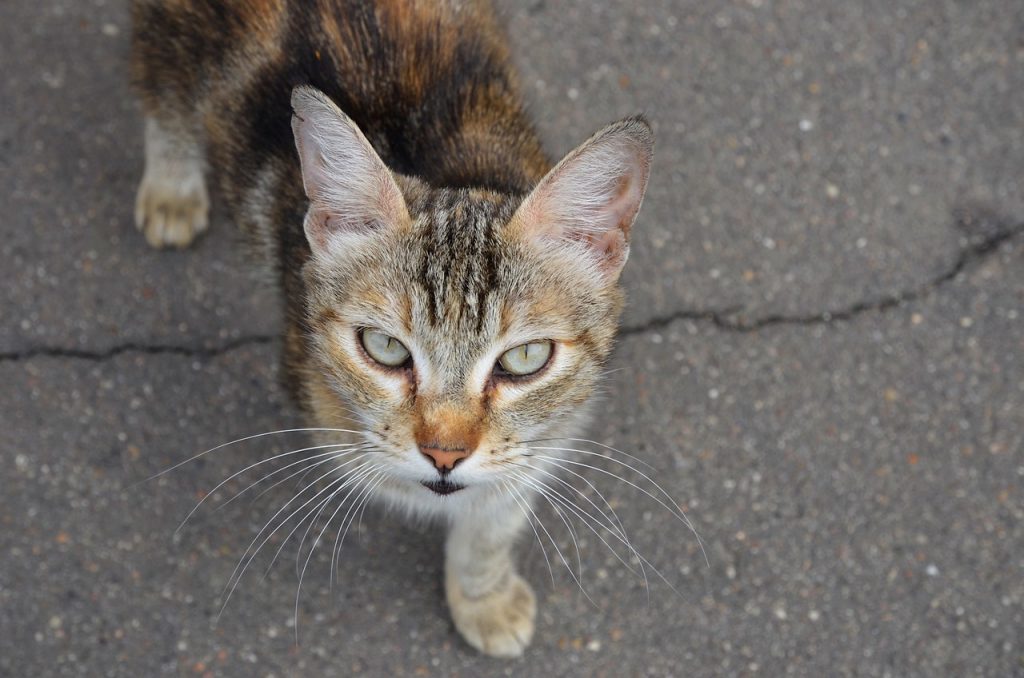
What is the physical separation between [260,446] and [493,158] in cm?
114

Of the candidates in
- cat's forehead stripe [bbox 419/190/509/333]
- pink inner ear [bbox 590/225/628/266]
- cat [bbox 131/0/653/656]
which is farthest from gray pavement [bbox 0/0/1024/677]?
cat's forehead stripe [bbox 419/190/509/333]

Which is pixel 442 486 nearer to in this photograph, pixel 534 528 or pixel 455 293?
pixel 455 293

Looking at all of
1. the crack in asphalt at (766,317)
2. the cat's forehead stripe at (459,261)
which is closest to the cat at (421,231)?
the cat's forehead stripe at (459,261)

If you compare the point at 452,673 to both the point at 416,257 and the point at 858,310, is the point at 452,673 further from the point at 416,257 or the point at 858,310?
the point at 858,310

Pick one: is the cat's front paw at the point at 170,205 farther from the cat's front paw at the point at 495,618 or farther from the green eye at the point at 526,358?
the green eye at the point at 526,358

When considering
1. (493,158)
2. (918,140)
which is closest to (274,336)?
(493,158)

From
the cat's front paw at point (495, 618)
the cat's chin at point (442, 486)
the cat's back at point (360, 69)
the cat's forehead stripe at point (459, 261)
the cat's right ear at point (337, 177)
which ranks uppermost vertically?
the cat's back at point (360, 69)

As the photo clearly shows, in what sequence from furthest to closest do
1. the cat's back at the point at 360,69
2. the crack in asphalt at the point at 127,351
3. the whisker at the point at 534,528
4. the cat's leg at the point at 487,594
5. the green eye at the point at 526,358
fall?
the crack in asphalt at the point at 127,351 < the cat's leg at the point at 487,594 < the cat's back at the point at 360,69 < the whisker at the point at 534,528 < the green eye at the point at 526,358

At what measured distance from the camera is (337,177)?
194 cm

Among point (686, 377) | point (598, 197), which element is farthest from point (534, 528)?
point (598, 197)

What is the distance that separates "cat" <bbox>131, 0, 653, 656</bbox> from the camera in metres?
1.90

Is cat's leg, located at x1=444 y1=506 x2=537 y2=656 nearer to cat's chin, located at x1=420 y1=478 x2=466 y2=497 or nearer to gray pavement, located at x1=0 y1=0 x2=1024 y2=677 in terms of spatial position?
gray pavement, located at x1=0 y1=0 x2=1024 y2=677

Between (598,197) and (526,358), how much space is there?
35cm

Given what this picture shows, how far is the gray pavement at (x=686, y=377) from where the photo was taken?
2727mm
